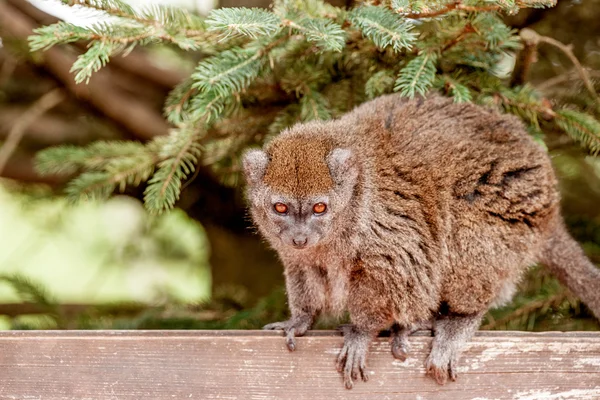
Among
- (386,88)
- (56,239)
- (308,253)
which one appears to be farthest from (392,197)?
(56,239)

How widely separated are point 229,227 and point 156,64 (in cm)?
135

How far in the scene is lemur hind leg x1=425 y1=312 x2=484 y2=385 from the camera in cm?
279

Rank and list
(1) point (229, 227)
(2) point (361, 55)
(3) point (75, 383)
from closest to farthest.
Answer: (3) point (75, 383) → (2) point (361, 55) → (1) point (229, 227)

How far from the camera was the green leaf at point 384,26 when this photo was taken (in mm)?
2617

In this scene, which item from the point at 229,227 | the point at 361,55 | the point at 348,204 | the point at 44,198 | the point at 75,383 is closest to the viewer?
the point at 75,383

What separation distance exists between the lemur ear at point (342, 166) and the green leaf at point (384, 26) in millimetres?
528

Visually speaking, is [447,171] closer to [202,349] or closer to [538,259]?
[538,259]

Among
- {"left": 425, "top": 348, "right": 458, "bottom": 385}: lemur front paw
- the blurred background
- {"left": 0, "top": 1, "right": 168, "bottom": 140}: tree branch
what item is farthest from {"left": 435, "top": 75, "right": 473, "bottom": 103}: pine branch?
{"left": 0, "top": 1, "right": 168, "bottom": 140}: tree branch

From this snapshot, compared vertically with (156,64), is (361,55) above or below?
above

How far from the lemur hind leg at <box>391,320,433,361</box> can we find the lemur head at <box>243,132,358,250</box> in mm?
495

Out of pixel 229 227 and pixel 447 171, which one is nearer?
pixel 447 171

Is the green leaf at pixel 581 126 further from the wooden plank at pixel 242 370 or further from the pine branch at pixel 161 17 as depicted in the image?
the pine branch at pixel 161 17

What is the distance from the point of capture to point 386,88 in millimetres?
3506

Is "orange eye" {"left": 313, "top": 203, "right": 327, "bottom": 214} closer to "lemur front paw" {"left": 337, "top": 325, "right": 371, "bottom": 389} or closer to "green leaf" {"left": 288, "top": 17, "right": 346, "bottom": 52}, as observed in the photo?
"lemur front paw" {"left": 337, "top": 325, "right": 371, "bottom": 389}
